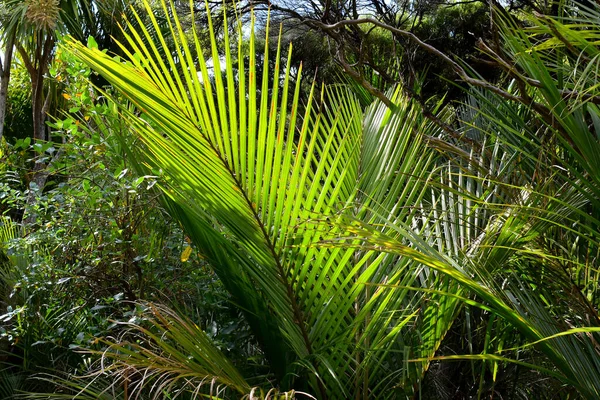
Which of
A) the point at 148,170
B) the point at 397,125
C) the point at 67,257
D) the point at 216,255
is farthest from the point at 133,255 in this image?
the point at 397,125

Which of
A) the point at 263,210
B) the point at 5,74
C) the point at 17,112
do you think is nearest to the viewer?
the point at 263,210

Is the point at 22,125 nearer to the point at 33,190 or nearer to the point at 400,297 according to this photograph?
the point at 33,190

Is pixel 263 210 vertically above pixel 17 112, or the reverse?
pixel 263 210

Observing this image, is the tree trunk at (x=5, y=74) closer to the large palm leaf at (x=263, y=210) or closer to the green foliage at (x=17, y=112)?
the green foliage at (x=17, y=112)

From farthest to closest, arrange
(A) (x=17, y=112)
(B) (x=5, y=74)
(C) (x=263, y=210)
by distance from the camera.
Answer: (A) (x=17, y=112) < (B) (x=5, y=74) < (C) (x=263, y=210)

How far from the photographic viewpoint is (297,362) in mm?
1724

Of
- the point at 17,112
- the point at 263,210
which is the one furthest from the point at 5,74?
the point at 263,210

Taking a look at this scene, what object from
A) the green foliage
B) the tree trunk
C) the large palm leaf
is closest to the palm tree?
the large palm leaf

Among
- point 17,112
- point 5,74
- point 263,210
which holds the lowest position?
point 17,112

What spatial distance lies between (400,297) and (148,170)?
3.36ft

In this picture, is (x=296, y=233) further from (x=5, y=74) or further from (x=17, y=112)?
(x=17, y=112)

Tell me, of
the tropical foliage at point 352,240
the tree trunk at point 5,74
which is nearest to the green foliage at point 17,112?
the tree trunk at point 5,74

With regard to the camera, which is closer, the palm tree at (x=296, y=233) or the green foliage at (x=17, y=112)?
the palm tree at (x=296, y=233)

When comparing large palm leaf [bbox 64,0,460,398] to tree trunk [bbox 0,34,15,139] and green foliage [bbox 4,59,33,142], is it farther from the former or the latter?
green foliage [bbox 4,59,33,142]
